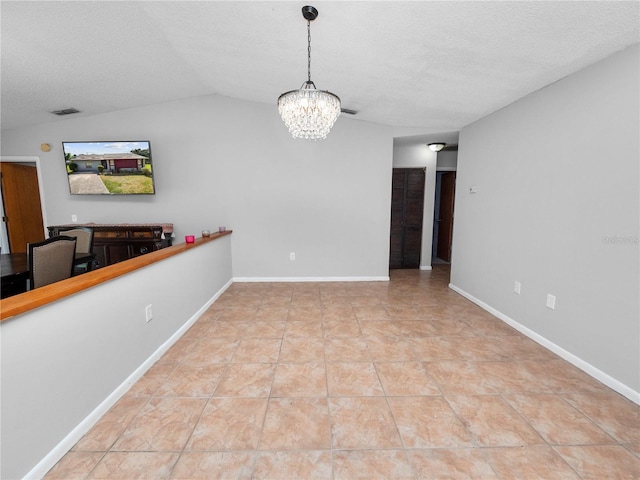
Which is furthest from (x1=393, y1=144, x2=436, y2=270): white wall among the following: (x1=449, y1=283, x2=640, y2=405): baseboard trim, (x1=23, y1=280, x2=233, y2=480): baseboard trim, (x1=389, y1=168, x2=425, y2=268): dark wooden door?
(x1=23, y1=280, x2=233, y2=480): baseboard trim

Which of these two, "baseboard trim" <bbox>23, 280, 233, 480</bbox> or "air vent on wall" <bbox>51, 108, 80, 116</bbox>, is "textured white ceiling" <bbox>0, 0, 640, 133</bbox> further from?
"baseboard trim" <bbox>23, 280, 233, 480</bbox>

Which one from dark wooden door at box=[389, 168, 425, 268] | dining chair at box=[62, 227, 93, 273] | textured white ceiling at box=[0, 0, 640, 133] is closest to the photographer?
textured white ceiling at box=[0, 0, 640, 133]

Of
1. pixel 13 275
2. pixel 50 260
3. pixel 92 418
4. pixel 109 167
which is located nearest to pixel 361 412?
pixel 92 418

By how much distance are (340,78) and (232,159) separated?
214 centimetres

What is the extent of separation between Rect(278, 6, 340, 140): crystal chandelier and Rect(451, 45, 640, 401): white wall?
194cm

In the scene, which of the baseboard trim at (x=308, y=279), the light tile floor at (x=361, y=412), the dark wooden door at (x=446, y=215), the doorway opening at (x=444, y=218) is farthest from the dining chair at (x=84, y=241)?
the dark wooden door at (x=446, y=215)

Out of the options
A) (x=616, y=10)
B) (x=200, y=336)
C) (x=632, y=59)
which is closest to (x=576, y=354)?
(x=632, y=59)

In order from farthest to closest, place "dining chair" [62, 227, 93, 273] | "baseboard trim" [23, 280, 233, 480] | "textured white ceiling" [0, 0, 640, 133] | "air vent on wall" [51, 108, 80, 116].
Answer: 1. "air vent on wall" [51, 108, 80, 116]
2. "dining chair" [62, 227, 93, 273]
3. "textured white ceiling" [0, 0, 640, 133]
4. "baseboard trim" [23, 280, 233, 480]

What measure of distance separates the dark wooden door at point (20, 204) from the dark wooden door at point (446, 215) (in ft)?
26.6

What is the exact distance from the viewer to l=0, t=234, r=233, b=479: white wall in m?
1.18

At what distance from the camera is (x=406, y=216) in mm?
5223

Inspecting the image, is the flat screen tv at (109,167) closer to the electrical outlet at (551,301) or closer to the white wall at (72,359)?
the white wall at (72,359)

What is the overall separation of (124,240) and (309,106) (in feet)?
11.6

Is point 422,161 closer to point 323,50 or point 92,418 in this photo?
point 323,50
